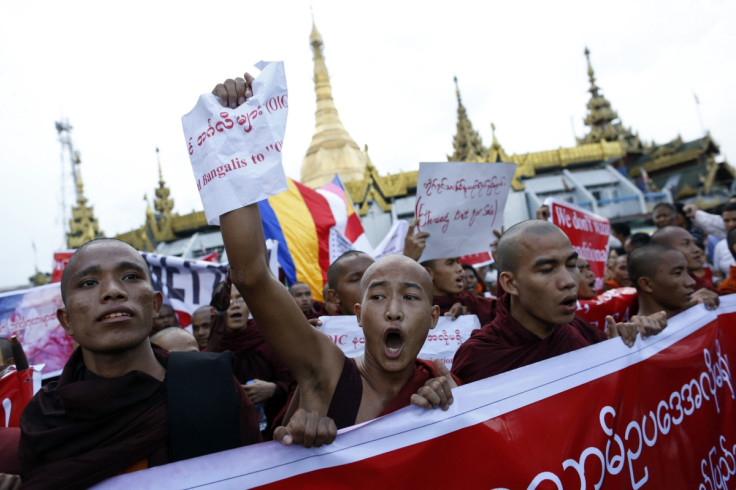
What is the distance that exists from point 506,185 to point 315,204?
342cm

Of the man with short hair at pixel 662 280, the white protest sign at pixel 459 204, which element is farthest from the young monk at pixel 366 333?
the man with short hair at pixel 662 280

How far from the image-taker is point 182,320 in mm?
5758

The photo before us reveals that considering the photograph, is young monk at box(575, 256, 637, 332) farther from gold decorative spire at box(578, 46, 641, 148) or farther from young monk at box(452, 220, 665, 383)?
gold decorative spire at box(578, 46, 641, 148)

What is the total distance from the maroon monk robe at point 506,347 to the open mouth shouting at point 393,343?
22.6 inches

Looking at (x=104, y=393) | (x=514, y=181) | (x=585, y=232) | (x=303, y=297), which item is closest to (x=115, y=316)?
(x=104, y=393)

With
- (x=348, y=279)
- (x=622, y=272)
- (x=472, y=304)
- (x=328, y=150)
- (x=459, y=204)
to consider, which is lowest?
(x=622, y=272)

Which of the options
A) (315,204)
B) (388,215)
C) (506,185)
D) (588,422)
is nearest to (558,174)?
(388,215)

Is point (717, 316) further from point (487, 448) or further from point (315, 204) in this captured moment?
point (315, 204)

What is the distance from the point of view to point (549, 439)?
172 centimetres

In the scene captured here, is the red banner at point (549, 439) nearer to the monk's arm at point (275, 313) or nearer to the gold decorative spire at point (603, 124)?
the monk's arm at point (275, 313)

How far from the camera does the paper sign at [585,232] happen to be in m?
4.96

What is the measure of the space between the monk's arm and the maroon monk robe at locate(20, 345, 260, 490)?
25 centimetres

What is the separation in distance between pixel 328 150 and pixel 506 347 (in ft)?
93.8

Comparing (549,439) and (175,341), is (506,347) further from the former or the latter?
(175,341)
